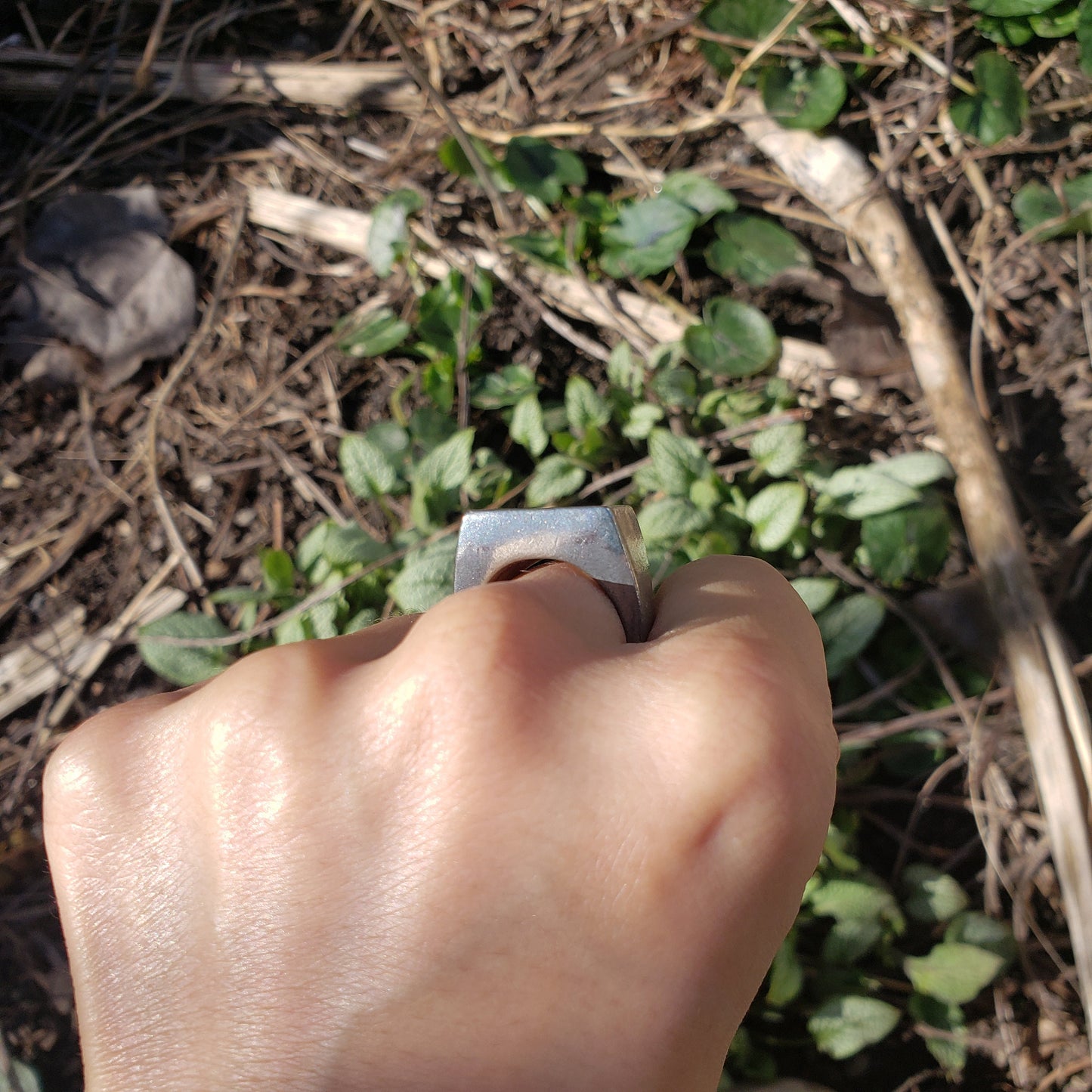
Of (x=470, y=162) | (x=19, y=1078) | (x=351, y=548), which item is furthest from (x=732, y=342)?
(x=19, y=1078)

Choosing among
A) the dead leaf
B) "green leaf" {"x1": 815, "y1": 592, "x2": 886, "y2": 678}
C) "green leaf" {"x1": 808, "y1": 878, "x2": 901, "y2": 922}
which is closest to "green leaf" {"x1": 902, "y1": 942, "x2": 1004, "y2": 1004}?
"green leaf" {"x1": 808, "y1": 878, "x2": 901, "y2": 922}

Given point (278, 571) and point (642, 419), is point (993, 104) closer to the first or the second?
point (642, 419)

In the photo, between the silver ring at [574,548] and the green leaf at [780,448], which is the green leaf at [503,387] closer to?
the green leaf at [780,448]

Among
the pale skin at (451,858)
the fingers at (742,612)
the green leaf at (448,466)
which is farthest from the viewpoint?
the green leaf at (448,466)

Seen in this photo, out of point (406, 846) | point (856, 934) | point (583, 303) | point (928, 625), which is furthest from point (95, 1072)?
point (583, 303)

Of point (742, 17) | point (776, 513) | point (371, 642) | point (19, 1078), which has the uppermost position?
point (742, 17)

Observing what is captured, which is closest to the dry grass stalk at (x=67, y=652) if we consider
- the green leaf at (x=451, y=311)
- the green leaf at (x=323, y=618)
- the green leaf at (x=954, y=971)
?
the green leaf at (x=323, y=618)

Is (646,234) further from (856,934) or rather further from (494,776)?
(494,776)
